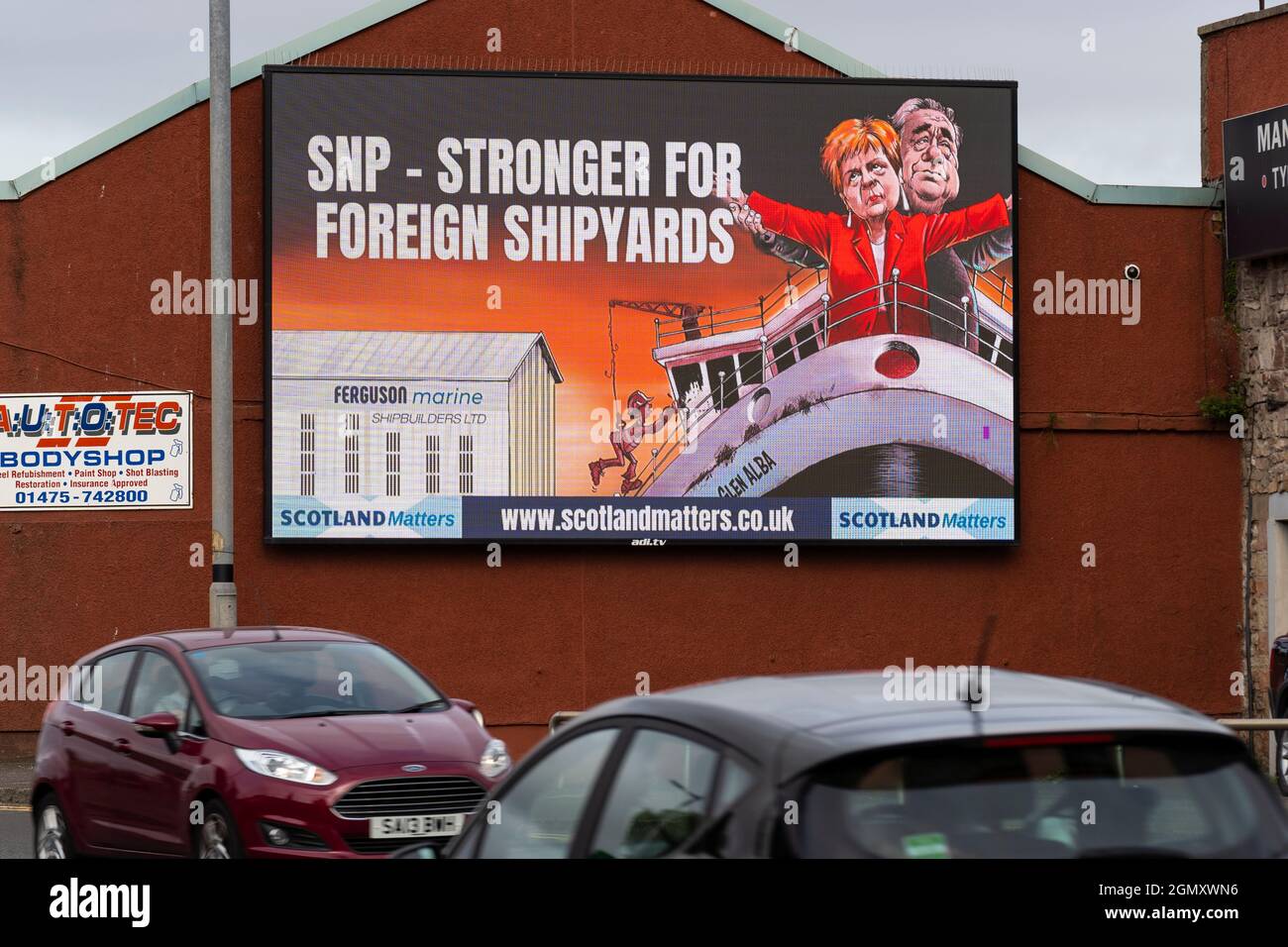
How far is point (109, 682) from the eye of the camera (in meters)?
10.3

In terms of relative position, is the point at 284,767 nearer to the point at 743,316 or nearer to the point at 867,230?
the point at 743,316

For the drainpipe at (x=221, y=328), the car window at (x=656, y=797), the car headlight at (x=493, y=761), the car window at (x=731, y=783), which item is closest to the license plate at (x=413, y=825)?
the car headlight at (x=493, y=761)

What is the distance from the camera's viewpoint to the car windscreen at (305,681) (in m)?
9.55

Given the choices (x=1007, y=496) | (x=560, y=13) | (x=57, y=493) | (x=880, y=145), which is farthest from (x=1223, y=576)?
(x=57, y=493)

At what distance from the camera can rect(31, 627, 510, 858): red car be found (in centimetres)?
865

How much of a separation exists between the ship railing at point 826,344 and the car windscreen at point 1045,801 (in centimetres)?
1380

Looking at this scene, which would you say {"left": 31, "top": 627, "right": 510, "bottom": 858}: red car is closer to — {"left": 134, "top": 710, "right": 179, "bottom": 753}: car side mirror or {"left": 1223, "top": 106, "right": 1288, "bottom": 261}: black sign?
{"left": 134, "top": 710, "right": 179, "bottom": 753}: car side mirror

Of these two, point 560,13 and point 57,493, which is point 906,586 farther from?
point 57,493

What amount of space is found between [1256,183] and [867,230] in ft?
14.1

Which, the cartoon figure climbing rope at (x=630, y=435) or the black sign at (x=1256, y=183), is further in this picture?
the black sign at (x=1256, y=183)

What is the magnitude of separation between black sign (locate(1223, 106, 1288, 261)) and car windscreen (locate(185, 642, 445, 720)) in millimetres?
11957

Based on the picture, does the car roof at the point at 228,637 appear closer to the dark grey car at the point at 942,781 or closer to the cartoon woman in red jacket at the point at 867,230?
the dark grey car at the point at 942,781

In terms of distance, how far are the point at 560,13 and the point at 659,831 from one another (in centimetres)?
1538

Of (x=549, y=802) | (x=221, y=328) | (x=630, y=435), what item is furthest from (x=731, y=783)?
(x=630, y=435)
